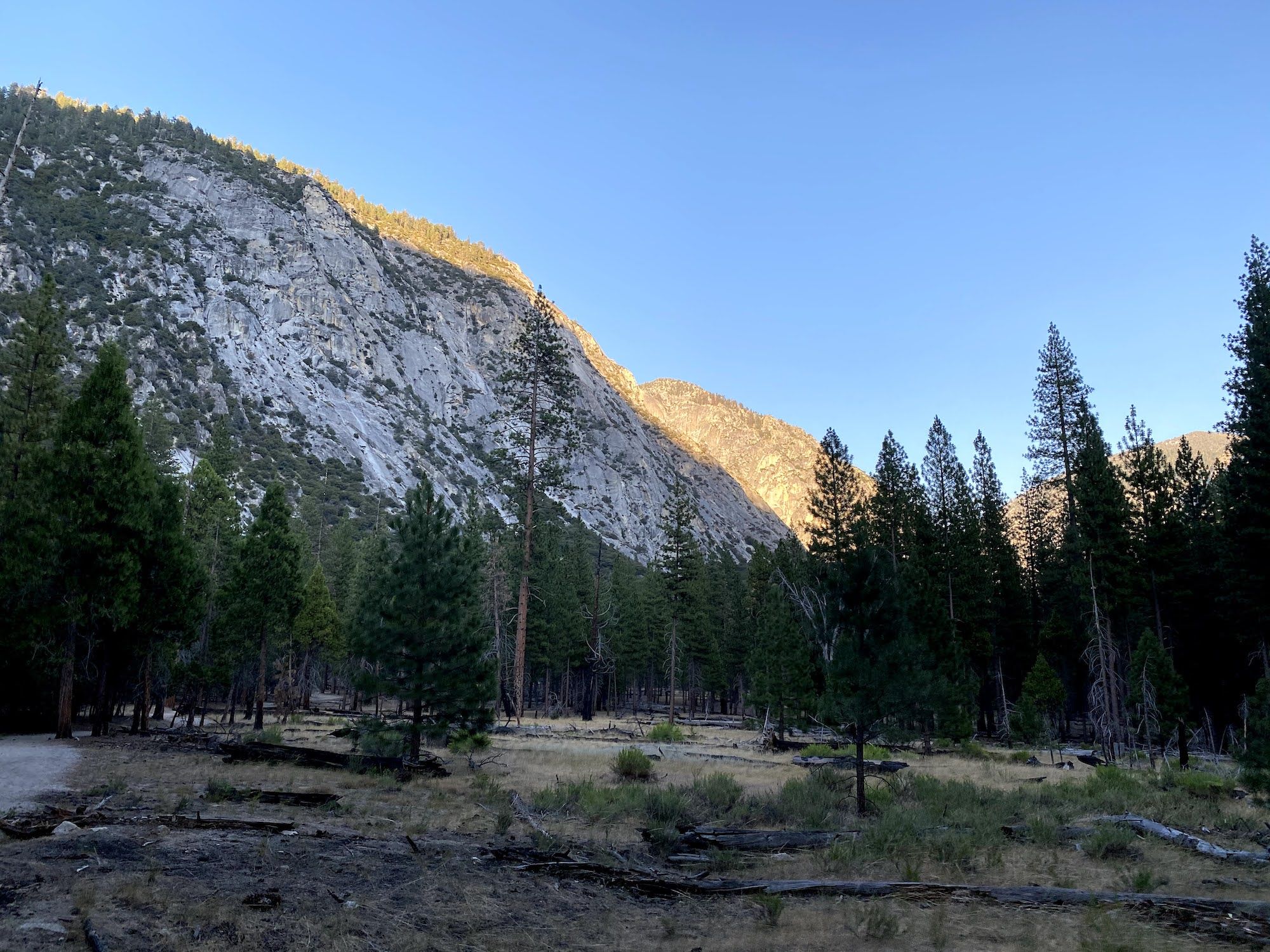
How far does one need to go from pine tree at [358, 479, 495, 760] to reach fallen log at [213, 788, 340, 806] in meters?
5.29

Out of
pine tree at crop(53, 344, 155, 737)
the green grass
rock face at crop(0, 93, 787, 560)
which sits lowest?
the green grass

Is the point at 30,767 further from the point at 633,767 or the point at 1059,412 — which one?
the point at 1059,412

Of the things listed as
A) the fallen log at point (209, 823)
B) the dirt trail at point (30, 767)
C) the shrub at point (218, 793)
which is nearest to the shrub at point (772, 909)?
the fallen log at point (209, 823)

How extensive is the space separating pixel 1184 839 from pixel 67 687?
97.8 ft

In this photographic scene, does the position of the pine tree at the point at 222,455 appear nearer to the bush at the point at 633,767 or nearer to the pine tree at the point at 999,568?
the bush at the point at 633,767

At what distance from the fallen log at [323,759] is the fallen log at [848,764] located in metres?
11.3

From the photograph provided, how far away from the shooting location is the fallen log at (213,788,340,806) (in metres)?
14.0

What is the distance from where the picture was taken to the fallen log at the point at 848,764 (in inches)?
827

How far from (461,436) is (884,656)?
12322 centimetres

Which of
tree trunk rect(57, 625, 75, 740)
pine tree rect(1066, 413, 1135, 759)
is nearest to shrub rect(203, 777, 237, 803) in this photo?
tree trunk rect(57, 625, 75, 740)

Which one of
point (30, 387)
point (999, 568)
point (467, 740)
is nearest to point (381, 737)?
point (467, 740)

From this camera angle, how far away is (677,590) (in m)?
53.7

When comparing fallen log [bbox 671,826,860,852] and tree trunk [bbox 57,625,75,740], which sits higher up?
tree trunk [bbox 57,625,75,740]

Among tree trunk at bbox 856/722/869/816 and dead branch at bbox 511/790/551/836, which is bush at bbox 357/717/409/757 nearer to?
dead branch at bbox 511/790/551/836
